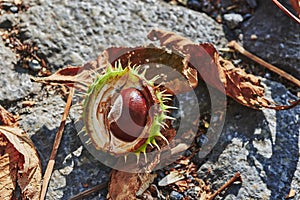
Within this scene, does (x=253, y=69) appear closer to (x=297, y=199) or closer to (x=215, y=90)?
(x=215, y=90)

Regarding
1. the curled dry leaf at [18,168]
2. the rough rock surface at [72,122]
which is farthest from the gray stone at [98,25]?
the curled dry leaf at [18,168]

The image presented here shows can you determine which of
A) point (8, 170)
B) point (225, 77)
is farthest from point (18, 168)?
point (225, 77)

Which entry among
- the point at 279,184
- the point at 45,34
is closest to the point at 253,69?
the point at 279,184

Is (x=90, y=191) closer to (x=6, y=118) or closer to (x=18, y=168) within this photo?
(x=18, y=168)

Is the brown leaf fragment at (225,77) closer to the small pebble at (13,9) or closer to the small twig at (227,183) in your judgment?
the small twig at (227,183)

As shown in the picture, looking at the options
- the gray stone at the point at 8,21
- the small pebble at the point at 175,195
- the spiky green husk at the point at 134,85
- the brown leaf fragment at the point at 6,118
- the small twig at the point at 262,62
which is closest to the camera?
the spiky green husk at the point at 134,85

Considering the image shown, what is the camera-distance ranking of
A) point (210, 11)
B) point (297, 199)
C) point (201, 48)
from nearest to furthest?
point (297, 199), point (201, 48), point (210, 11)
